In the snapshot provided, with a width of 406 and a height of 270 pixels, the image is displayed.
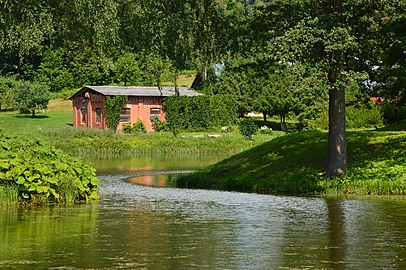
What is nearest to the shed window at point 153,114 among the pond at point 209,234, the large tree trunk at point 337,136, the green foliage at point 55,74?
the green foliage at point 55,74

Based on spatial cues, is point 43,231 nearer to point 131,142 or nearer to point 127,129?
point 131,142

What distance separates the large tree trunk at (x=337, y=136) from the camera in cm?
2797

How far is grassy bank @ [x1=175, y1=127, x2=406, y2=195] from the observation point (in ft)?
88.7

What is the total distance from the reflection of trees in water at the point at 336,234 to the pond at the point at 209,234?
0.02 m

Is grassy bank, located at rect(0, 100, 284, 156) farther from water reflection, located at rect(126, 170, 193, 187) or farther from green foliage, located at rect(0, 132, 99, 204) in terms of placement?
green foliage, located at rect(0, 132, 99, 204)

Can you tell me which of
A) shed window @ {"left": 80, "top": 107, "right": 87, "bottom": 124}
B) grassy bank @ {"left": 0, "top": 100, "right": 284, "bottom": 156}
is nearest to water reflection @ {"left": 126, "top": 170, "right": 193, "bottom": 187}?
grassy bank @ {"left": 0, "top": 100, "right": 284, "bottom": 156}

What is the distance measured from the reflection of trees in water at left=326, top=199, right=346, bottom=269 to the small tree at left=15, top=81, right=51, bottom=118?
70.3 metres

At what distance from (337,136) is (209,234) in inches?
487

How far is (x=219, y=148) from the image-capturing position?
211ft

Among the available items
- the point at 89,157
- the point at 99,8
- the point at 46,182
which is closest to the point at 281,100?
the point at 89,157

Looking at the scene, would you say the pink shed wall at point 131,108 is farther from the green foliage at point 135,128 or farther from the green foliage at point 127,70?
the green foliage at point 127,70

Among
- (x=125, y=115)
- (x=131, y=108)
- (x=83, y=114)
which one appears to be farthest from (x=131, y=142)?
(x=83, y=114)

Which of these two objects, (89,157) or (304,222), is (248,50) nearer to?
(304,222)

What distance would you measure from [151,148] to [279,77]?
98.1ft
